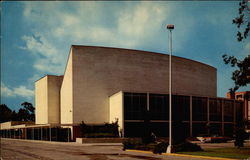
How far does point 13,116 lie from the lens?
456 ft

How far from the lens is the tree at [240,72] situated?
22.2 metres

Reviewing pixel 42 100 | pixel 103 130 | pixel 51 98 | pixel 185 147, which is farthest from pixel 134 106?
pixel 42 100

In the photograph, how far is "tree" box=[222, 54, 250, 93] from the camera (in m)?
22.2

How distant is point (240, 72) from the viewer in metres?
23.0

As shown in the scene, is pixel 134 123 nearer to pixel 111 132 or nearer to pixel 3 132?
pixel 111 132

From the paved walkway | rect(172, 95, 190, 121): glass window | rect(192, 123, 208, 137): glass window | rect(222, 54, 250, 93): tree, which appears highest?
rect(222, 54, 250, 93): tree

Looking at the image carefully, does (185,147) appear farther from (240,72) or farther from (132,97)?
(132,97)

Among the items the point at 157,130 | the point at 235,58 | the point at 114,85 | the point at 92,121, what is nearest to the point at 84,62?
the point at 114,85

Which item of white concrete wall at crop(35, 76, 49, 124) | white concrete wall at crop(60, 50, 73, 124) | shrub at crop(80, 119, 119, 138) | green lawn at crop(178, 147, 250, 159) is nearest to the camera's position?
green lawn at crop(178, 147, 250, 159)

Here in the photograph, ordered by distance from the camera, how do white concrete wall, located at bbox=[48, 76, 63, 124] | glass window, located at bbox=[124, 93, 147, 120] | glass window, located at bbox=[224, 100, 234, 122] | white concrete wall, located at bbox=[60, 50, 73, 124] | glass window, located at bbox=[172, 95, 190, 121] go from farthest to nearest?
white concrete wall, located at bbox=[48, 76, 63, 124] → glass window, located at bbox=[224, 100, 234, 122] → white concrete wall, located at bbox=[60, 50, 73, 124] → glass window, located at bbox=[172, 95, 190, 121] → glass window, located at bbox=[124, 93, 147, 120]

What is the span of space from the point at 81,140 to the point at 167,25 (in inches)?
1100

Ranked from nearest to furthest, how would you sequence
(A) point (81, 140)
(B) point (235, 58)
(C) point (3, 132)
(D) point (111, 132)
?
(B) point (235, 58) < (A) point (81, 140) < (D) point (111, 132) < (C) point (3, 132)

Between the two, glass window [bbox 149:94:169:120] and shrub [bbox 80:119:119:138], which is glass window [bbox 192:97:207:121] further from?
shrub [bbox 80:119:119:138]

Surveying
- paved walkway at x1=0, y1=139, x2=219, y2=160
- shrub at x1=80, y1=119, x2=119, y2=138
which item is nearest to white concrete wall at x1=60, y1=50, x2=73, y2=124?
shrub at x1=80, y1=119, x2=119, y2=138
